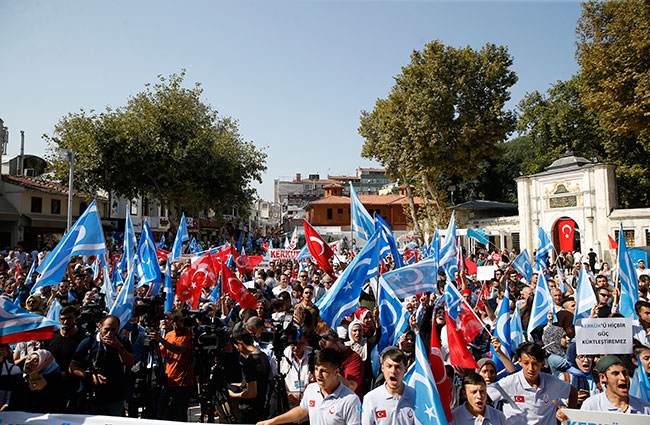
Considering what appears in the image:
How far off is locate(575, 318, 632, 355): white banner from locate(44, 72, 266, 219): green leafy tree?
24756 millimetres

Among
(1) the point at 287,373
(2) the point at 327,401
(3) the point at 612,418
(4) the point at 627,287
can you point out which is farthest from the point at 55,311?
(4) the point at 627,287

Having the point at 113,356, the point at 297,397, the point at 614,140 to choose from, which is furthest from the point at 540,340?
the point at 614,140

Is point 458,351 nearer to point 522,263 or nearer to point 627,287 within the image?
point 627,287

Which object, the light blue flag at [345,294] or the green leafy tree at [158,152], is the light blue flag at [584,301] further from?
the green leafy tree at [158,152]

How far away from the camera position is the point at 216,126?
32.5 meters

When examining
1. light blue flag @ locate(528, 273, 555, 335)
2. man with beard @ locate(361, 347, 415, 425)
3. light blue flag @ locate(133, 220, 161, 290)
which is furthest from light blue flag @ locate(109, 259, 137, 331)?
light blue flag @ locate(528, 273, 555, 335)

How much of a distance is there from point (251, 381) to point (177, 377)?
51.1 inches

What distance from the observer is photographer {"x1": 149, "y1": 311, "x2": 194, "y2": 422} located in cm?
553

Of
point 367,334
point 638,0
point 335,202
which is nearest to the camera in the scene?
point 367,334

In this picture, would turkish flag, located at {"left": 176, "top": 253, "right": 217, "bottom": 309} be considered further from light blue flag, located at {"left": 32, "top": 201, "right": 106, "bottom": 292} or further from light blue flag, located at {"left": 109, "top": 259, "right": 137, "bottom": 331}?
light blue flag, located at {"left": 109, "top": 259, "right": 137, "bottom": 331}

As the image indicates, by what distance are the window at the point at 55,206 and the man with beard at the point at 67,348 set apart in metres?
33.4

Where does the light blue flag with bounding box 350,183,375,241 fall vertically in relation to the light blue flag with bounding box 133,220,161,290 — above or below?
above

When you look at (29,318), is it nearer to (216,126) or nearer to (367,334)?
(367,334)

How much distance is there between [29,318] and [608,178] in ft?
88.8
